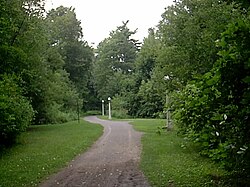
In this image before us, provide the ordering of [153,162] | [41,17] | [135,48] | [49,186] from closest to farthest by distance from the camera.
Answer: [49,186] → [153,162] → [41,17] → [135,48]

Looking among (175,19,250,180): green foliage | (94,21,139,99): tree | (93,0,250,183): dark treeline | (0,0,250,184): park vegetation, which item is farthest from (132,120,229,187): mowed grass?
(94,21,139,99): tree

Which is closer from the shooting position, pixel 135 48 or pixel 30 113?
pixel 30 113

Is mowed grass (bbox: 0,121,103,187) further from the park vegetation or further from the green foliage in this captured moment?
the green foliage

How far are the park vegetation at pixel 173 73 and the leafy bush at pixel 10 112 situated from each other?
0.05 meters

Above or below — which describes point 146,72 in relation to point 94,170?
above

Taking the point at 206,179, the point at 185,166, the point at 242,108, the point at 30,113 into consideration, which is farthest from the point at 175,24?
the point at 242,108

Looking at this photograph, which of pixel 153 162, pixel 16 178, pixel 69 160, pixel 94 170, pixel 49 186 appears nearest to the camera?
pixel 49 186

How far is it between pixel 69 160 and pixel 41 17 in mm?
15944

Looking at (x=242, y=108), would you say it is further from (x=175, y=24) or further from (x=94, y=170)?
(x=175, y=24)

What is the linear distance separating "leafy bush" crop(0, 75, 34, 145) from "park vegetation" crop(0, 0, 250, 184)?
48 mm

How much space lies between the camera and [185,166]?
11.6m

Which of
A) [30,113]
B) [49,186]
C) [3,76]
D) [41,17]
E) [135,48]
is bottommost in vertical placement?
[49,186]

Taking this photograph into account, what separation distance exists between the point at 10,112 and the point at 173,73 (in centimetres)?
935

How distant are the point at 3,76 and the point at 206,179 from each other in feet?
37.9
